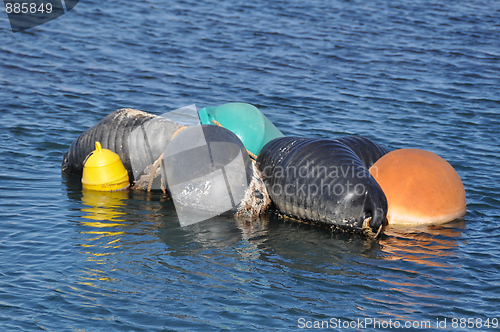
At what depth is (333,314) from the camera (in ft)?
18.8

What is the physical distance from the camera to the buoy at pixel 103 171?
8977mm

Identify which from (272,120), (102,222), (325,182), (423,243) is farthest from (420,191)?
(272,120)

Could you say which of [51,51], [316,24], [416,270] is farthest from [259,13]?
[416,270]

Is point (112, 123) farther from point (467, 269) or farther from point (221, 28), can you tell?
point (221, 28)

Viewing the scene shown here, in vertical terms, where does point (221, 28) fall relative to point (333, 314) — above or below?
above

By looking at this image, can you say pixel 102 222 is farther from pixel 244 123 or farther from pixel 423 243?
pixel 423 243

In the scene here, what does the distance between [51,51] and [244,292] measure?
42.9 ft

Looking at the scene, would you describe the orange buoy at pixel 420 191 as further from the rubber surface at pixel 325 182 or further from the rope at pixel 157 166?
the rope at pixel 157 166

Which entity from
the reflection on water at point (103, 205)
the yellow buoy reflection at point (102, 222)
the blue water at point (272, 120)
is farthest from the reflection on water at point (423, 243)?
the reflection on water at point (103, 205)

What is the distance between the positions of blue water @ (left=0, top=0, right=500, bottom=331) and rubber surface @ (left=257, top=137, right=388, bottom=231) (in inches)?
12.5

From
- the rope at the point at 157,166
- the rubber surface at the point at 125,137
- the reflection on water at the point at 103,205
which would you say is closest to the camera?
the reflection on water at the point at 103,205

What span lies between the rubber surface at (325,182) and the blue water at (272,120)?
0.32 meters

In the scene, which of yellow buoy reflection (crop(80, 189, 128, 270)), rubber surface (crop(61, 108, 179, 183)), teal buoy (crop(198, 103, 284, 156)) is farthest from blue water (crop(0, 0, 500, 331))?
teal buoy (crop(198, 103, 284, 156))

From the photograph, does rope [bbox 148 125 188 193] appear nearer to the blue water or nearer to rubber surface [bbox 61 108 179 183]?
rubber surface [bbox 61 108 179 183]
